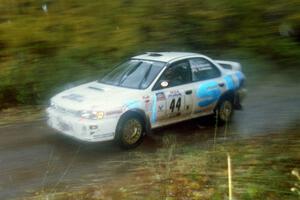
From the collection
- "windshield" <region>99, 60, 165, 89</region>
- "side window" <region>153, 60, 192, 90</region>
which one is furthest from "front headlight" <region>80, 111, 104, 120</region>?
"side window" <region>153, 60, 192, 90</region>

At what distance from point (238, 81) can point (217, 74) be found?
1.68 feet

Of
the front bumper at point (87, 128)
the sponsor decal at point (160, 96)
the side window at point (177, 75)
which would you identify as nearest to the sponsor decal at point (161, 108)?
the sponsor decal at point (160, 96)

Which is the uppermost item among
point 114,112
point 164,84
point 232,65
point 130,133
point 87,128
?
point 232,65

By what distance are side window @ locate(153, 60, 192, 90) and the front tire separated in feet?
2.71

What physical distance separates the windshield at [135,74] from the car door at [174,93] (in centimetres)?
19

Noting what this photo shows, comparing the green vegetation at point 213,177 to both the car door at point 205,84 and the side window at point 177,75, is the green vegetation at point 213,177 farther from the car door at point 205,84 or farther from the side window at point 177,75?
the car door at point 205,84

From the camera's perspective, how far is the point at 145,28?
261 inches

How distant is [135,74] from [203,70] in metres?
1.48

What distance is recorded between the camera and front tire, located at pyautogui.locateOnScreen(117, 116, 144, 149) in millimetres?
8914

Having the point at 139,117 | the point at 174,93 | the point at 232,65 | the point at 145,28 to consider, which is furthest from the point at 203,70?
the point at 145,28

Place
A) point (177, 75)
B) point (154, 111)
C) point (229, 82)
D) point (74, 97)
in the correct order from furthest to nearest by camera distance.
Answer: point (229, 82)
point (177, 75)
point (154, 111)
point (74, 97)

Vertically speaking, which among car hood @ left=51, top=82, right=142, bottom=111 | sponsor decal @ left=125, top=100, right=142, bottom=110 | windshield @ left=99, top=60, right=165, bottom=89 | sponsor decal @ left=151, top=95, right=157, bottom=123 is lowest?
sponsor decal @ left=151, top=95, right=157, bottom=123

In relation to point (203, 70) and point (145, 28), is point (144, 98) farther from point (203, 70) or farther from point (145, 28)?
point (145, 28)

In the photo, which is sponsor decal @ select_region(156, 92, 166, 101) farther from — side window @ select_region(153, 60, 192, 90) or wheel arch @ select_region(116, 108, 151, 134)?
wheel arch @ select_region(116, 108, 151, 134)
